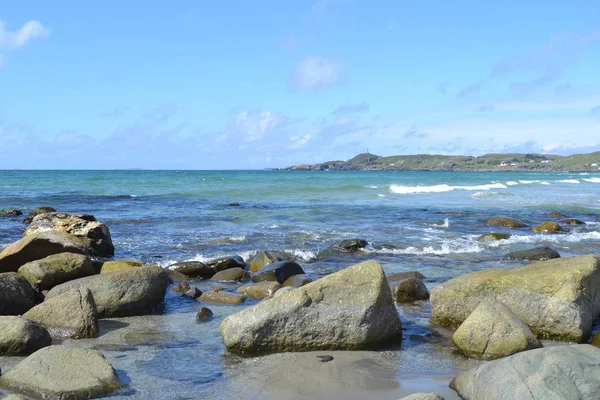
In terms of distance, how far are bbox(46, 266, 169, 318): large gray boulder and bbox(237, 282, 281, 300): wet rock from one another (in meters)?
1.57

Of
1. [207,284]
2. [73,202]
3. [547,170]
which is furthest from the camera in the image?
[547,170]

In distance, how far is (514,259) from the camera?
14.8 m

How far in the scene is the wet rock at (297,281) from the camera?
11.4 metres

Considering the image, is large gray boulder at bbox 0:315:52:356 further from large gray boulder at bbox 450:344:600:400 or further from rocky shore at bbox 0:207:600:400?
large gray boulder at bbox 450:344:600:400

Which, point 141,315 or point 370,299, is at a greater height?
point 370,299

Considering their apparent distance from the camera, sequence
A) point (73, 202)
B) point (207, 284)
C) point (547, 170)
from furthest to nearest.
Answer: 1. point (547, 170)
2. point (73, 202)
3. point (207, 284)

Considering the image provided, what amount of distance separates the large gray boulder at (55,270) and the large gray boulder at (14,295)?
83cm

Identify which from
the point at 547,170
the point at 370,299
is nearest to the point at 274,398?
the point at 370,299

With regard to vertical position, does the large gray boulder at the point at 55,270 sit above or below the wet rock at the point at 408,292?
above

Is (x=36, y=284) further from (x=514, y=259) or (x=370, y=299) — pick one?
(x=514, y=259)

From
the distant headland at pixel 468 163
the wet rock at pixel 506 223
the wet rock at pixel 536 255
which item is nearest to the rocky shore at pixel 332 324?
the wet rock at pixel 536 255

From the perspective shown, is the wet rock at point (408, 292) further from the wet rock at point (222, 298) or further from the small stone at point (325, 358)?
the small stone at point (325, 358)

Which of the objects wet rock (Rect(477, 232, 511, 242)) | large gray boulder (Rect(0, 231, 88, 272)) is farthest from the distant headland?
large gray boulder (Rect(0, 231, 88, 272))

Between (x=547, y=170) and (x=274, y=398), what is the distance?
167 meters
